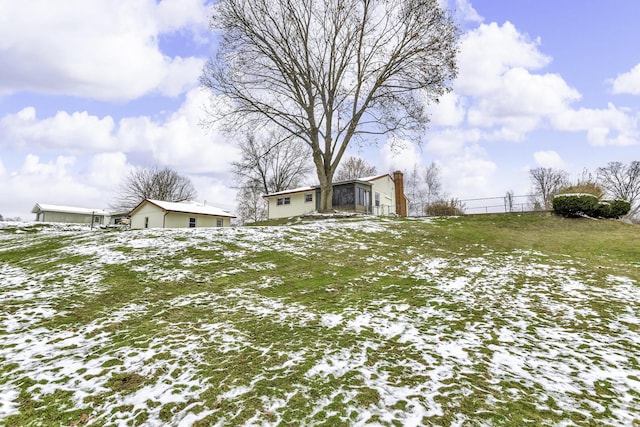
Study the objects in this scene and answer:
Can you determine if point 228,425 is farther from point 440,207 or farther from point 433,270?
point 440,207

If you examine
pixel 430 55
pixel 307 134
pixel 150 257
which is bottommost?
pixel 150 257

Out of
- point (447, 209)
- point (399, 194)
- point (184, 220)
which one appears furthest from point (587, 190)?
point (184, 220)

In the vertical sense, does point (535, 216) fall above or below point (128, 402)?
above

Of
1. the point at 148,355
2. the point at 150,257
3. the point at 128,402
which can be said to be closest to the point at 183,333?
the point at 148,355

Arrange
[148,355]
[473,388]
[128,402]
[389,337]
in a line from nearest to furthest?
[128,402] → [473,388] → [148,355] → [389,337]

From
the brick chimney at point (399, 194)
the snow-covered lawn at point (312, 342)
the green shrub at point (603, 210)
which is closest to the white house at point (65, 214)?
the brick chimney at point (399, 194)

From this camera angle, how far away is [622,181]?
1949 inches

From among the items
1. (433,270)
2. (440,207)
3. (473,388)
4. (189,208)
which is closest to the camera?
(473,388)

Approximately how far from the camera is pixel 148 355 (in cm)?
456

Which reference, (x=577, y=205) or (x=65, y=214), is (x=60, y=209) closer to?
(x=65, y=214)

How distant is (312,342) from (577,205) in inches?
870

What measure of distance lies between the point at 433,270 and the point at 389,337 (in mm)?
4864

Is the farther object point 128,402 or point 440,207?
point 440,207

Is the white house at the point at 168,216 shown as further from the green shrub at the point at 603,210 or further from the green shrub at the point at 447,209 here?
the green shrub at the point at 603,210
